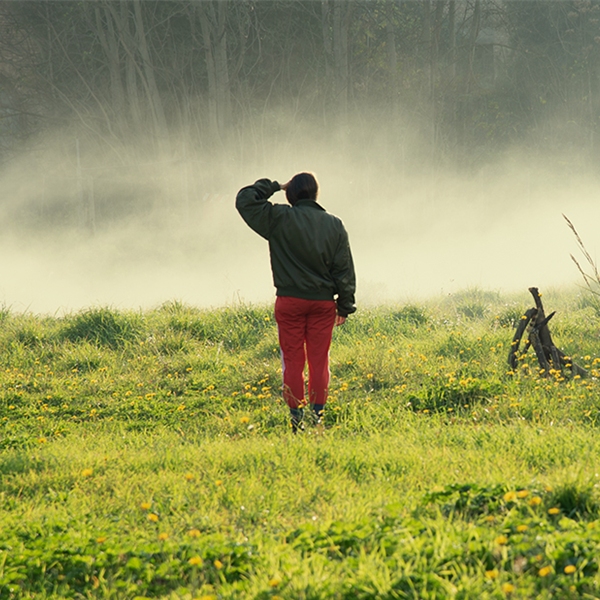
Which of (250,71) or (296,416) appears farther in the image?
(250,71)

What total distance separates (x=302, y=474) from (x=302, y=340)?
4.97 ft

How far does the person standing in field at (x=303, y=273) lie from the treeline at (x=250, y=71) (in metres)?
16.2

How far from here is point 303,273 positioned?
Answer: 5.61 metres

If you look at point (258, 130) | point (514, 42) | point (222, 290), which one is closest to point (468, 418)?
point (222, 290)

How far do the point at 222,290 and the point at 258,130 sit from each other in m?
11.4

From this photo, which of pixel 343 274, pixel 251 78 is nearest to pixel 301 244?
pixel 343 274

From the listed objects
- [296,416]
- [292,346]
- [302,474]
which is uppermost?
[292,346]

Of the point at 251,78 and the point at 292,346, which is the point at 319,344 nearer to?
the point at 292,346

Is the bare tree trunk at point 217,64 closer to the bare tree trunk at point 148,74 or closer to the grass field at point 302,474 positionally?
the bare tree trunk at point 148,74

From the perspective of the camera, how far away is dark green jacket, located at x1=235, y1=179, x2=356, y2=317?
221 inches

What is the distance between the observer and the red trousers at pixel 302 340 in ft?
A: 18.7

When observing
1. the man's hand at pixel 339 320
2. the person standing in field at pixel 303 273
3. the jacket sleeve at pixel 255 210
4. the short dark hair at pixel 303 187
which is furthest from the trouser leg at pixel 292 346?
the short dark hair at pixel 303 187

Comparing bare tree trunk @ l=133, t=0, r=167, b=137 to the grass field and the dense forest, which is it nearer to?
the dense forest

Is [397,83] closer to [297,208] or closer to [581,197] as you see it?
[581,197]
